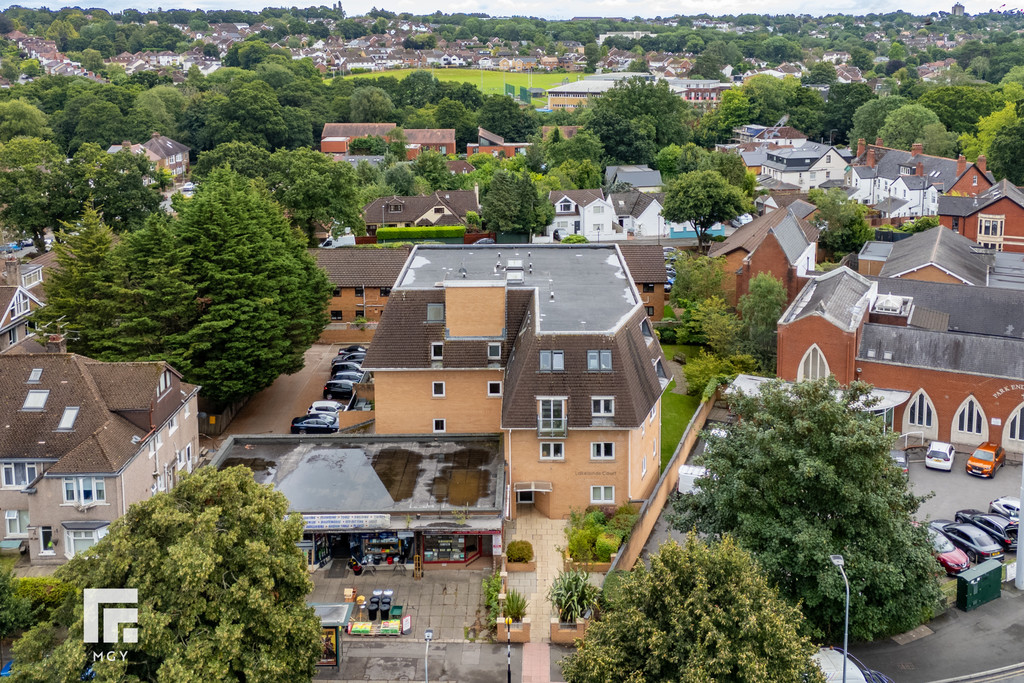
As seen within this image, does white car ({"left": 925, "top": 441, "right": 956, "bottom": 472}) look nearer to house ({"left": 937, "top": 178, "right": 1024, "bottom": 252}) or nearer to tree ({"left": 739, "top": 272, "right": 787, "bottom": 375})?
tree ({"left": 739, "top": 272, "right": 787, "bottom": 375})

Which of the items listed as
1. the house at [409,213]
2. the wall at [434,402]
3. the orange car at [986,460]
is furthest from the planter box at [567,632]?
the house at [409,213]

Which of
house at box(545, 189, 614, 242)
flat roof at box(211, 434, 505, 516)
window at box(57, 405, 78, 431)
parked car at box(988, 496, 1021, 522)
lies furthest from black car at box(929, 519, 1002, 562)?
house at box(545, 189, 614, 242)

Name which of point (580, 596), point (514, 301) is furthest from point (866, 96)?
point (580, 596)

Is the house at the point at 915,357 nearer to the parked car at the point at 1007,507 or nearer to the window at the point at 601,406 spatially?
the parked car at the point at 1007,507

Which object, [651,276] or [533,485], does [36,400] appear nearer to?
[533,485]

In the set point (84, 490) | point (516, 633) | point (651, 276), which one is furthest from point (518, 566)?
point (651, 276)

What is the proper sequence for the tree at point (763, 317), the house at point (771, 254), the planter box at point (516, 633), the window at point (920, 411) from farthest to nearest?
the house at point (771, 254) < the tree at point (763, 317) < the window at point (920, 411) < the planter box at point (516, 633)
